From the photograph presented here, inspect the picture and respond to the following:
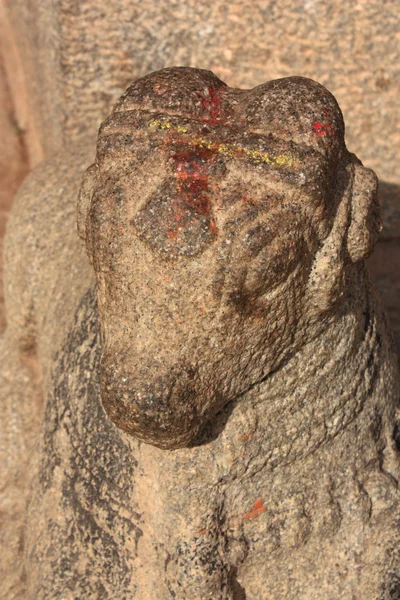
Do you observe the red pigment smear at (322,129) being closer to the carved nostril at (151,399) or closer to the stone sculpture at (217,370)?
the stone sculpture at (217,370)

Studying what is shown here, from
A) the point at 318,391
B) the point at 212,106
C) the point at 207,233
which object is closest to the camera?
the point at 207,233

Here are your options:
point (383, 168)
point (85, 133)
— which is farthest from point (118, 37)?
point (383, 168)

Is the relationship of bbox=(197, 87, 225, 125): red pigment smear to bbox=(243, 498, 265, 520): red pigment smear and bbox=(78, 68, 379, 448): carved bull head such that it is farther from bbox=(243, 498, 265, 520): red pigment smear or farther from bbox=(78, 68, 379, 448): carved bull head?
bbox=(243, 498, 265, 520): red pigment smear

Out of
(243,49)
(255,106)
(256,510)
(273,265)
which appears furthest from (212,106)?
(243,49)

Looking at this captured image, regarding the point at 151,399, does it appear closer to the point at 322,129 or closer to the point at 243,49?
A: the point at 322,129

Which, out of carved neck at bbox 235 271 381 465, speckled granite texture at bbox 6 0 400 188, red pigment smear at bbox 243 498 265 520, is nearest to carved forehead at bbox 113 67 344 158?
carved neck at bbox 235 271 381 465

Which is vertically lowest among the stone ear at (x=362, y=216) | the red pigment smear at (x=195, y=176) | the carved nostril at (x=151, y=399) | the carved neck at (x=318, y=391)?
the carved neck at (x=318, y=391)

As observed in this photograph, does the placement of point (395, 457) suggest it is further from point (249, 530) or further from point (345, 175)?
point (345, 175)

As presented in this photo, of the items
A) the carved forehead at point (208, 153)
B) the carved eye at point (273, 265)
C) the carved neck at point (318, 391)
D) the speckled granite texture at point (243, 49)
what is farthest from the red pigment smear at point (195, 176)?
the speckled granite texture at point (243, 49)
